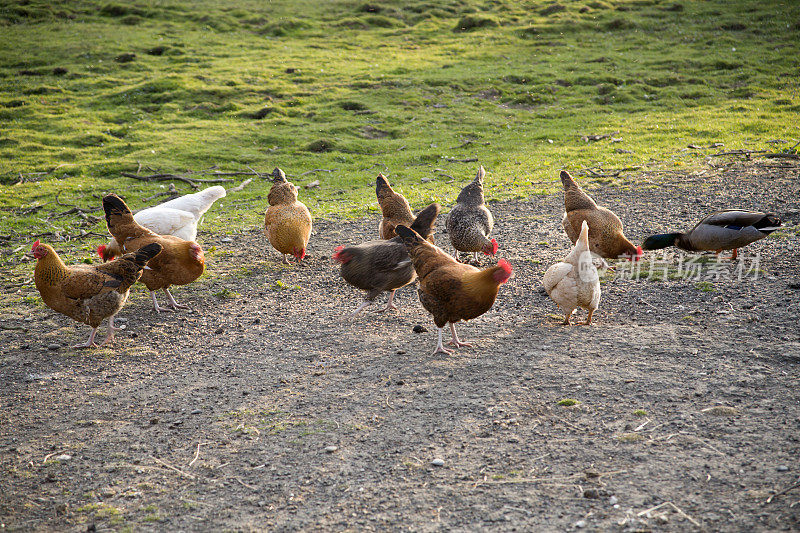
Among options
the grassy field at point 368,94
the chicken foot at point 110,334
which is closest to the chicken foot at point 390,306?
the chicken foot at point 110,334

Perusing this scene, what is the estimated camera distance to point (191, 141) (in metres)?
14.7

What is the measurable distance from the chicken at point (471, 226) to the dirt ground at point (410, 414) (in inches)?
A: 29.5

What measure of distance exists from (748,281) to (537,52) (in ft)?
60.1

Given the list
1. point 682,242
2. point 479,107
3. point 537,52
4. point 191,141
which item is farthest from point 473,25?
point 682,242

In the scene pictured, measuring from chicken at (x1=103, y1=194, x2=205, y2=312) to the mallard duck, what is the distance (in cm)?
595

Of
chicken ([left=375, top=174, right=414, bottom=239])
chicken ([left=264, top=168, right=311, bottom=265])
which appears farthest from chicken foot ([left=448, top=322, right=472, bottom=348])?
chicken ([left=264, top=168, right=311, bottom=265])

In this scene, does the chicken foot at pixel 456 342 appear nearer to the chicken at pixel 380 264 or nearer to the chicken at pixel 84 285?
the chicken at pixel 380 264

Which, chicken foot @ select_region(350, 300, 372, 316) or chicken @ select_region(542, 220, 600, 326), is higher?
chicken @ select_region(542, 220, 600, 326)

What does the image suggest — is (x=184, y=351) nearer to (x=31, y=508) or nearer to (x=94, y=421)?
(x=94, y=421)

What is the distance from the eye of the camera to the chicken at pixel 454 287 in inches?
227

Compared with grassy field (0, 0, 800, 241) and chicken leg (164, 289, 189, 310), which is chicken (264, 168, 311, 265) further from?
grassy field (0, 0, 800, 241)

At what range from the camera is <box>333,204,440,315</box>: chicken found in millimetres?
7031

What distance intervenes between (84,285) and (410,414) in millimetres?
3786

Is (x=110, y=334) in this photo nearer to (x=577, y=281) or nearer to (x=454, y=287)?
(x=454, y=287)
